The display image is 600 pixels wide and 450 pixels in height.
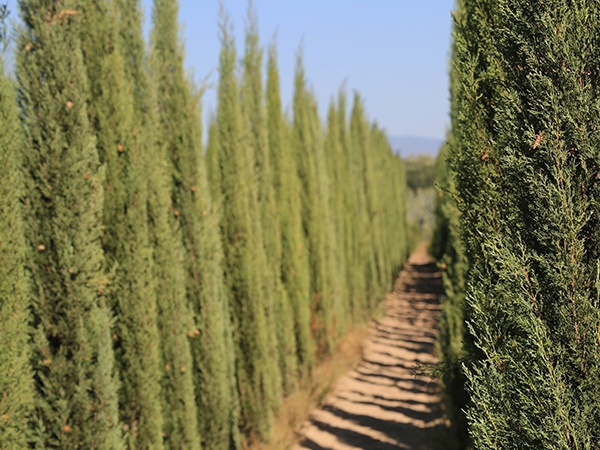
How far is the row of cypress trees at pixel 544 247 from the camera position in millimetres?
2473

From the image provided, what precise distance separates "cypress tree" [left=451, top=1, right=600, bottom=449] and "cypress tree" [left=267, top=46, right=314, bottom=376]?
701 centimetres

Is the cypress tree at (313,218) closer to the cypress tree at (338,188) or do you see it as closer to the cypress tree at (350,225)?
the cypress tree at (338,188)

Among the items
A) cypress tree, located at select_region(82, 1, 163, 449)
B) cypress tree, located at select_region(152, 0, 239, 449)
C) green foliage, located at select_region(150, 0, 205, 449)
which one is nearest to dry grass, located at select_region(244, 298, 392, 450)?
cypress tree, located at select_region(152, 0, 239, 449)

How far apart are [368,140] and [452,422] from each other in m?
12.7

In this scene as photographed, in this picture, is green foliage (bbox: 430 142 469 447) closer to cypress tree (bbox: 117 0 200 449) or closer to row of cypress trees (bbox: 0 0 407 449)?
row of cypress trees (bbox: 0 0 407 449)

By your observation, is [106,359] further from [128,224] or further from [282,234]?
[282,234]

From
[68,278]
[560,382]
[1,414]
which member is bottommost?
[1,414]

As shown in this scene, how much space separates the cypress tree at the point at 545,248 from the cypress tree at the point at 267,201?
604 cm

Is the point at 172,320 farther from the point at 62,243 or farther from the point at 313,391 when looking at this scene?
the point at 313,391

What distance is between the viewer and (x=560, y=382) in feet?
8.04

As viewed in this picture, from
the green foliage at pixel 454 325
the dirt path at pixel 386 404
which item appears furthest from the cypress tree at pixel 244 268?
the green foliage at pixel 454 325

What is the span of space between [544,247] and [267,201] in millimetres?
6374

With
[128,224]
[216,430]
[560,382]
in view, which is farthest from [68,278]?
[560,382]

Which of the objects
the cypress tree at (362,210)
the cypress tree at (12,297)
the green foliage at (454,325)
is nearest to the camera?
the cypress tree at (12,297)
